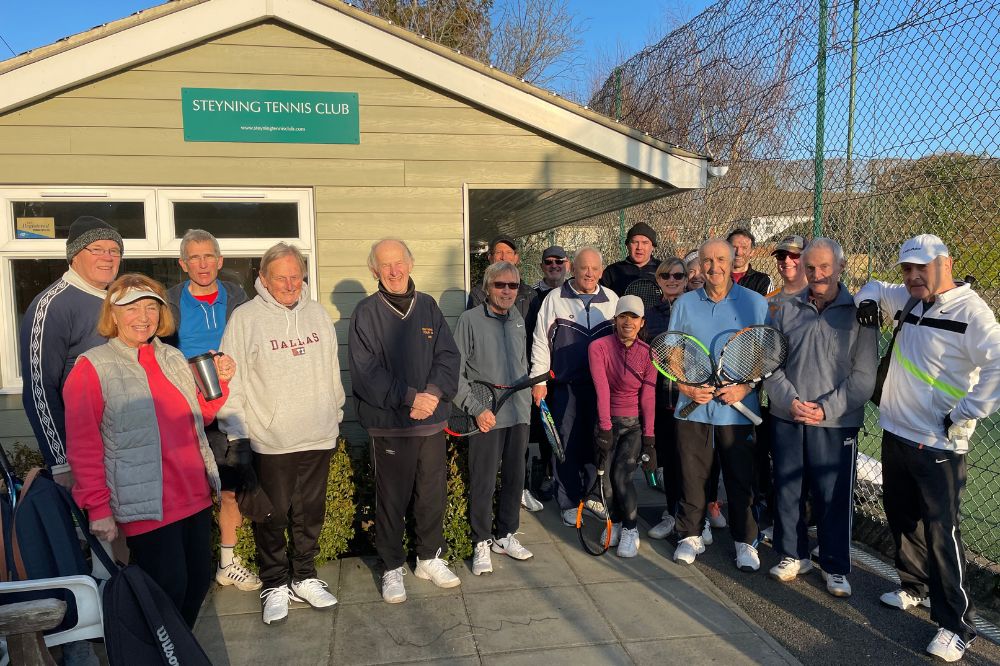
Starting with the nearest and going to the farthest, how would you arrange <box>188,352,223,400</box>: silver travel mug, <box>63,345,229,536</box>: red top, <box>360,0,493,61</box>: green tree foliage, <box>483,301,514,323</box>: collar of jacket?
<box>63,345,229,536</box>: red top → <box>188,352,223,400</box>: silver travel mug → <box>483,301,514,323</box>: collar of jacket → <box>360,0,493,61</box>: green tree foliage

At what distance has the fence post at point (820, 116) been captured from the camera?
476cm

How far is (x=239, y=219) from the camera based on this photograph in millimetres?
5148

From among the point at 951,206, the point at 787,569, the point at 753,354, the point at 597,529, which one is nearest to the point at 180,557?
the point at 597,529

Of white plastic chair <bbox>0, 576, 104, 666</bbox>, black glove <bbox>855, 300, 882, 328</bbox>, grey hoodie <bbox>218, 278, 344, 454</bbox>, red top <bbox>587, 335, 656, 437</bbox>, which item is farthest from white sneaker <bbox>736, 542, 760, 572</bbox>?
white plastic chair <bbox>0, 576, 104, 666</bbox>

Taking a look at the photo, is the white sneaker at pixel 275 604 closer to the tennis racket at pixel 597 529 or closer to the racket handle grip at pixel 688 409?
the tennis racket at pixel 597 529

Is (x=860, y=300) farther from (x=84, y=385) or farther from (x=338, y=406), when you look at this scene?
(x=84, y=385)

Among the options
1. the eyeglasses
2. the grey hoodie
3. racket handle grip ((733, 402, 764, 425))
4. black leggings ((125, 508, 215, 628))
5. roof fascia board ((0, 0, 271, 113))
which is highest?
roof fascia board ((0, 0, 271, 113))

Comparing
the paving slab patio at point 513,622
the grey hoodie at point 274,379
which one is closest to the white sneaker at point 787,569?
the paving slab patio at point 513,622

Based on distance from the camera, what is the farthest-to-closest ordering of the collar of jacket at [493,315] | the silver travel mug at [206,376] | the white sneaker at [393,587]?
the collar of jacket at [493,315] → the white sneaker at [393,587] → the silver travel mug at [206,376]

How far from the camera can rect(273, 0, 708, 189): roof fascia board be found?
193 inches

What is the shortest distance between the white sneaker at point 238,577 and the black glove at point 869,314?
4029 mm

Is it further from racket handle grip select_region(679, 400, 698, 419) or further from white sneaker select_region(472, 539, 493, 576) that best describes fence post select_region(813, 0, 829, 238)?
white sneaker select_region(472, 539, 493, 576)

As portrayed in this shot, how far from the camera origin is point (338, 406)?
12.5 ft

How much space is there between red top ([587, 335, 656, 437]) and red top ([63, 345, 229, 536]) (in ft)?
8.04
